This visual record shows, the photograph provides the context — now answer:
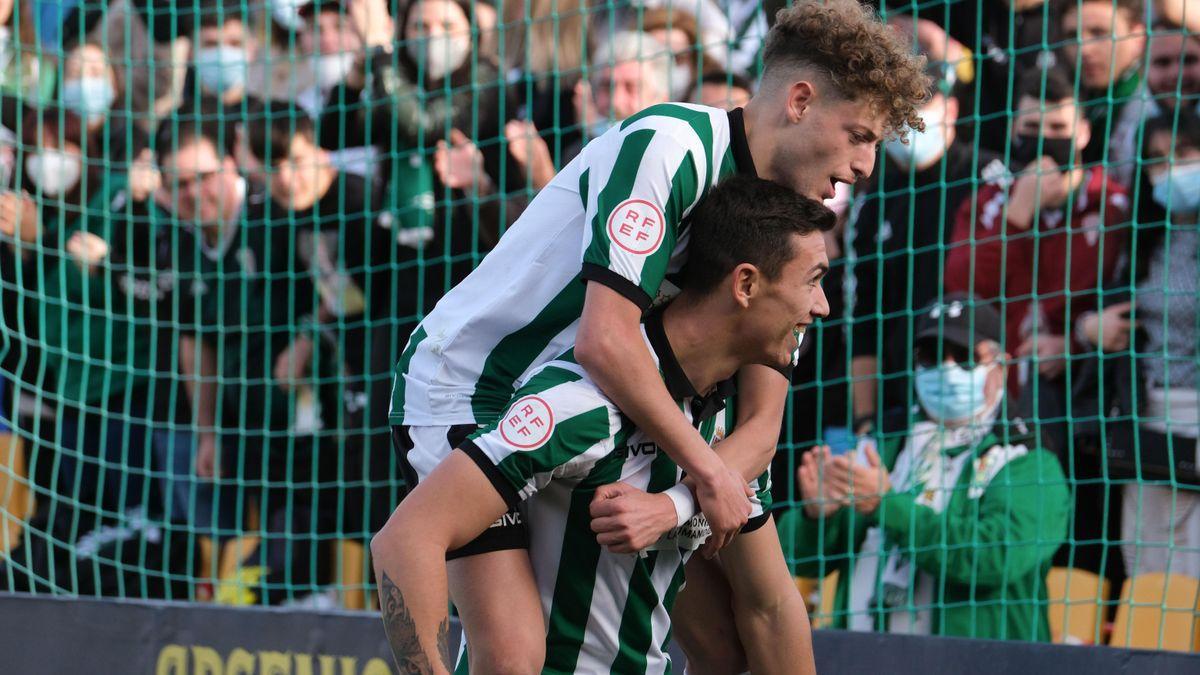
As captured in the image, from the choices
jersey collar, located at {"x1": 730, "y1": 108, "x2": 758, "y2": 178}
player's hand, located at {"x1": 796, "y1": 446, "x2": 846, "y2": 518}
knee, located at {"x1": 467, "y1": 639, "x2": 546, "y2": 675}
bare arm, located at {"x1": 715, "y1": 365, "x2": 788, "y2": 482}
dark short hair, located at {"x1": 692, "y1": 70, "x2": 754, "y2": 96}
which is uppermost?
dark short hair, located at {"x1": 692, "y1": 70, "x2": 754, "y2": 96}

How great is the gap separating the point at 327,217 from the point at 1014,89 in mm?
2504

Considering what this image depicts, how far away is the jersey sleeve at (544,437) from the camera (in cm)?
261

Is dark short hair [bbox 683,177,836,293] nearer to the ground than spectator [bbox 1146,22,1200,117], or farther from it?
nearer to the ground

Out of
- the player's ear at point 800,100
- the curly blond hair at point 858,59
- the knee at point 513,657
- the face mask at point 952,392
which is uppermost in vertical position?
the curly blond hair at point 858,59

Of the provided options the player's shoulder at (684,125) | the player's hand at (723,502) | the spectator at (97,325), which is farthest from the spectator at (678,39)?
the player's hand at (723,502)

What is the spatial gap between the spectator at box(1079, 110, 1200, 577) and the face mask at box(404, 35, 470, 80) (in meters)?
2.38

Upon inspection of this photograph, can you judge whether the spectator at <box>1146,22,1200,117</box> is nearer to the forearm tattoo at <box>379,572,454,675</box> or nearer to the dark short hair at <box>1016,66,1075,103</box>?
the dark short hair at <box>1016,66,1075,103</box>

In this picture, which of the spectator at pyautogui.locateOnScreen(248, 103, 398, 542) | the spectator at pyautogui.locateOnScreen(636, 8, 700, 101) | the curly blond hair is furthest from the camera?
the spectator at pyautogui.locateOnScreen(248, 103, 398, 542)

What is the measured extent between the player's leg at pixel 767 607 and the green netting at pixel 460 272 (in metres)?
1.36

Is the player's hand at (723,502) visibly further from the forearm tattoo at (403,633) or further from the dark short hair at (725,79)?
the dark short hair at (725,79)

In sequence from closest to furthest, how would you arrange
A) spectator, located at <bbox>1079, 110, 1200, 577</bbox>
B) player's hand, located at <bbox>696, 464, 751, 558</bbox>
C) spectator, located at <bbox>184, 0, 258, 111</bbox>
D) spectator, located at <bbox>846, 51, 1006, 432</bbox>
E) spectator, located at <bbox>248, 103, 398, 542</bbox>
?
player's hand, located at <bbox>696, 464, 751, 558</bbox>
spectator, located at <bbox>1079, 110, 1200, 577</bbox>
spectator, located at <bbox>846, 51, 1006, 432</bbox>
spectator, located at <bbox>248, 103, 398, 542</bbox>
spectator, located at <bbox>184, 0, 258, 111</bbox>

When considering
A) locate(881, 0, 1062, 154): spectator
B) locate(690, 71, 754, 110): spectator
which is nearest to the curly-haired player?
locate(881, 0, 1062, 154): spectator

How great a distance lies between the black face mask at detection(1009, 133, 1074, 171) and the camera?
15.8ft

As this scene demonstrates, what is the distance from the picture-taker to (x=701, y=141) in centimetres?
281
